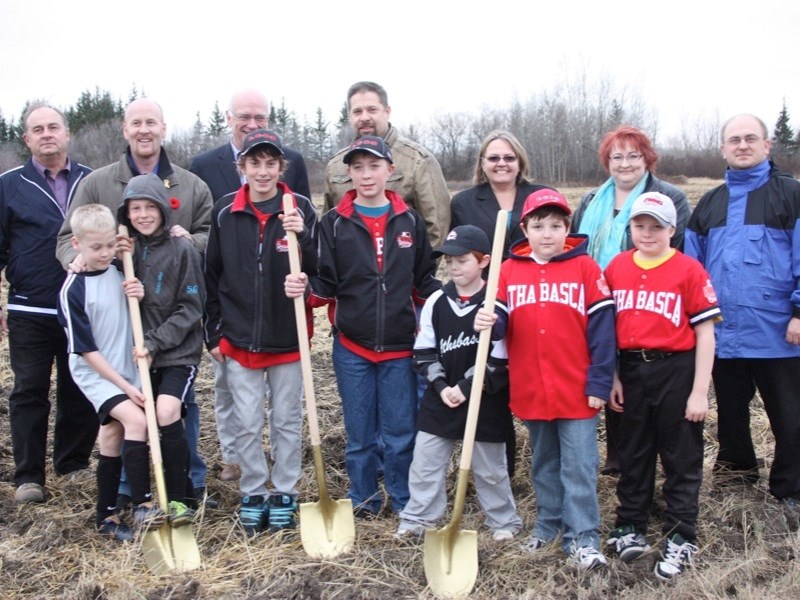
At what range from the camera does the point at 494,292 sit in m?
4.17

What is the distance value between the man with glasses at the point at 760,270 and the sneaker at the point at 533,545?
1636 mm

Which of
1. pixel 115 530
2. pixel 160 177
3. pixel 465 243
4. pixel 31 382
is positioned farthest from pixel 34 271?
pixel 465 243

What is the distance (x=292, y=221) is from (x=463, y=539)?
199cm

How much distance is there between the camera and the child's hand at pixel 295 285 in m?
4.54

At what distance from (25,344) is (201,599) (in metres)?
2.60

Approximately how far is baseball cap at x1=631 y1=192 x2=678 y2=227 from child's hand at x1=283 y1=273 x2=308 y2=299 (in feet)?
6.16

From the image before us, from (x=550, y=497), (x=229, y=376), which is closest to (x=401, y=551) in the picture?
(x=550, y=497)

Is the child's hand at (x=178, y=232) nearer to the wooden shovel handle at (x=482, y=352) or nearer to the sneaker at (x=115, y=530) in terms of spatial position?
the sneaker at (x=115, y=530)

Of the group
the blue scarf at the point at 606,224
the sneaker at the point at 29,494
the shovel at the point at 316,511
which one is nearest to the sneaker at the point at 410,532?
the shovel at the point at 316,511

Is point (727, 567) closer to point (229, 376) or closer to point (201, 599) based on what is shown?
point (201, 599)

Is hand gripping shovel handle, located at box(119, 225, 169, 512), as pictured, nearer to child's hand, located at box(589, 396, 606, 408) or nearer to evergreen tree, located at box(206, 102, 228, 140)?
child's hand, located at box(589, 396, 606, 408)

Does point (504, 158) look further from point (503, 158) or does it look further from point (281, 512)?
point (281, 512)

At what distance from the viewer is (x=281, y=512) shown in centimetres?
479

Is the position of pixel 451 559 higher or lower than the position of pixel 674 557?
higher
